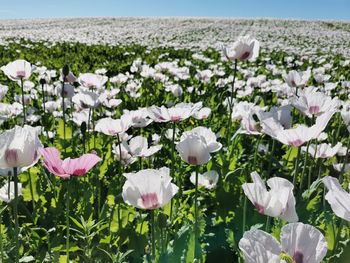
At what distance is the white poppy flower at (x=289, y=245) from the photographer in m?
0.81

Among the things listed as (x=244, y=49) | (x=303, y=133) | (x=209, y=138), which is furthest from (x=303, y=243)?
(x=244, y=49)

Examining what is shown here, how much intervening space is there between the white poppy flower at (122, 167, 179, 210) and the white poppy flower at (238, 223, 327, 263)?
46 cm

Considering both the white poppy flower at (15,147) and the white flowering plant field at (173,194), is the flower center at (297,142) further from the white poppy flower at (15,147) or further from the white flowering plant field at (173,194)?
the white poppy flower at (15,147)

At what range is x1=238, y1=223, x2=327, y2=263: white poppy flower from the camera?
812 millimetres

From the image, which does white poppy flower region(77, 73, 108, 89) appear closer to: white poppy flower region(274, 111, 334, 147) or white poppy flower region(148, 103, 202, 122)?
white poppy flower region(148, 103, 202, 122)

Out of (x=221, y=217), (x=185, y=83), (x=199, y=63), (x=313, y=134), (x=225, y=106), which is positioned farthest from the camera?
(x=199, y=63)

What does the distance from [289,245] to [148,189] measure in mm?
508

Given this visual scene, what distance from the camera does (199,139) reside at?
1.61 m

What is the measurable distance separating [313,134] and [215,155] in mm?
1641

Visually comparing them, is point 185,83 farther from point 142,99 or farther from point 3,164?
point 3,164

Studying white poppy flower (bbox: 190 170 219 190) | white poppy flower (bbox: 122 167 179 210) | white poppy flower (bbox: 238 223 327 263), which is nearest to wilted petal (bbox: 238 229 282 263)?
white poppy flower (bbox: 238 223 327 263)

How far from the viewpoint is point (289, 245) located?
0.86 metres

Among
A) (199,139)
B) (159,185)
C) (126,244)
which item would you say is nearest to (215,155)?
(126,244)

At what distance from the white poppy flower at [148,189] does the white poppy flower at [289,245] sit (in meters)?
0.46
